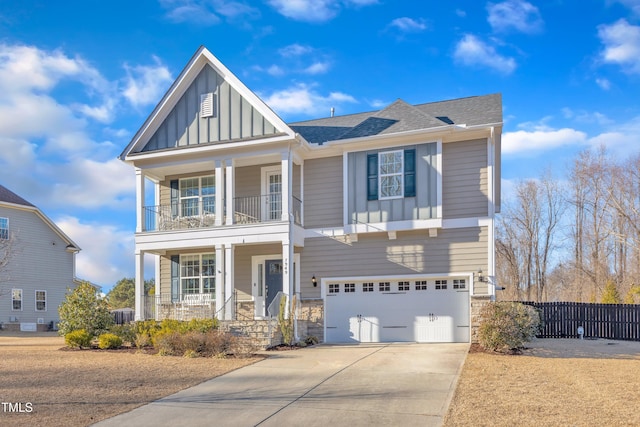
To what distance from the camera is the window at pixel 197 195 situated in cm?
1819

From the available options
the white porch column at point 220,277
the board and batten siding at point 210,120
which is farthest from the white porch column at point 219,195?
the board and batten siding at point 210,120

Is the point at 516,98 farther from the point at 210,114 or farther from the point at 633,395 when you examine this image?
the point at 633,395

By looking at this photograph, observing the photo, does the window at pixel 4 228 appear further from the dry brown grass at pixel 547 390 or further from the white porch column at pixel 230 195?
the dry brown grass at pixel 547 390

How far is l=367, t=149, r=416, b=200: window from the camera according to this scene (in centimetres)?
1606

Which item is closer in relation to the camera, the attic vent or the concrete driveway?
the concrete driveway

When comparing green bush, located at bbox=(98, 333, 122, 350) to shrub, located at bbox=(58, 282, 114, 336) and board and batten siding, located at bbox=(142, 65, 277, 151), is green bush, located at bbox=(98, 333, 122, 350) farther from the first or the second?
board and batten siding, located at bbox=(142, 65, 277, 151)

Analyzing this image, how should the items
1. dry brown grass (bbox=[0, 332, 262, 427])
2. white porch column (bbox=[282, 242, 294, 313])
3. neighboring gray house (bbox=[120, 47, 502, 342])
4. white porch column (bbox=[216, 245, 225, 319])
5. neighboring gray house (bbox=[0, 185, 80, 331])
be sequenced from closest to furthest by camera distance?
dry brown grass (bbox=[0, 332, 262, 427])
white porch column (bbox=[282, 242, 294, 313])
neighboring gray house (bbox=[120, 47, 502, 342])
white porch column (bbox=[216, 245, 225, 319])
neighboring gray house (bbox=[0, 185, 80, 331])

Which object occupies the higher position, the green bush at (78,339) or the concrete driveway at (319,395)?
the concrete driveway at (319,395)

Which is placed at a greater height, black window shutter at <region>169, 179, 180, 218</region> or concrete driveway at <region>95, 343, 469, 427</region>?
black window shutter at <region>169, 179, 180, 218</region>

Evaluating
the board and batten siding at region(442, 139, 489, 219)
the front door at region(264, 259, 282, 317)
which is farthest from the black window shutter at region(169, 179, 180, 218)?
the board and batten siding at region(442, 139, 489, 219)

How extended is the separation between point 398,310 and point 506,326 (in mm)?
4091

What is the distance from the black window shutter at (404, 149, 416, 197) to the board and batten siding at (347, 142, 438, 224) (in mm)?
98

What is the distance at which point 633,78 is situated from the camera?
22.1 m

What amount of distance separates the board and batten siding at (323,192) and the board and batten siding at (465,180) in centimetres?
336
